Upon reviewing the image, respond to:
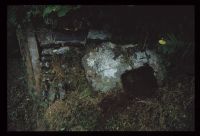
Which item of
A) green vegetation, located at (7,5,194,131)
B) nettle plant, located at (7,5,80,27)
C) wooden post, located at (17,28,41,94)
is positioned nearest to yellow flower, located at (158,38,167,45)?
green vegetation, located at (7,5,194,131)

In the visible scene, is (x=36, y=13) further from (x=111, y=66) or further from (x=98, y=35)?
(x=111, y=66)

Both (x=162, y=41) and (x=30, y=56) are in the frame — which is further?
(x=30, y=56)

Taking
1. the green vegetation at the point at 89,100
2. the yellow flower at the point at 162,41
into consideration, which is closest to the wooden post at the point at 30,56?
the green vegetation at the point at 89,100

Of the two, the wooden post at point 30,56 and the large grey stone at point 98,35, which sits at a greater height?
the large grey stone at point 98,35

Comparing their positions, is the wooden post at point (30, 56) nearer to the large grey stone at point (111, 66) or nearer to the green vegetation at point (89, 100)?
the green vegetation at point (89, 100)

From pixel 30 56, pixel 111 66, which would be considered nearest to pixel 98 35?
pixel 111 66

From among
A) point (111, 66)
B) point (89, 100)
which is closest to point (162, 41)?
point (111, 66)

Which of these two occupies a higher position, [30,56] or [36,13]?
[36,13]

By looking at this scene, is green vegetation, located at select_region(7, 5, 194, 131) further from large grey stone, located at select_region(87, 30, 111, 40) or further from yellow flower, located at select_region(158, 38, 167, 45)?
large grey stone, located at select_region(87, 30, 111, 40)

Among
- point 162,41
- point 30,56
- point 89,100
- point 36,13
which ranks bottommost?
point 89,100

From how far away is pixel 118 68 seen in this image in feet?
16.4

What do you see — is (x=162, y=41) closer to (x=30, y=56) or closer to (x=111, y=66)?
(x=111, y=66)

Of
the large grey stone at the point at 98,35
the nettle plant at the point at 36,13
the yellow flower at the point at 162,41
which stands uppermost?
the nettle plant at the point at 36,13

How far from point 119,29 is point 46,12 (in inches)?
35.5
